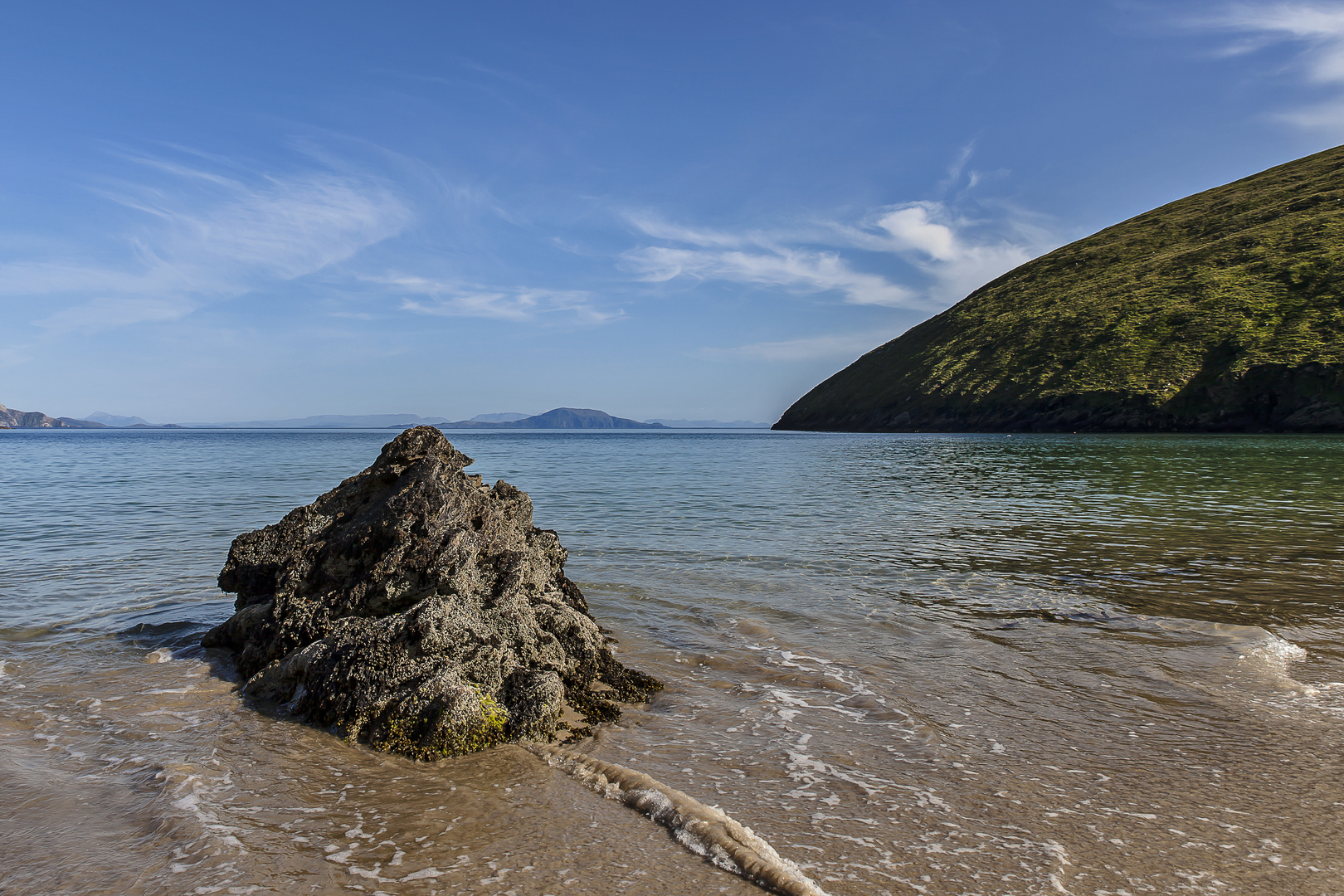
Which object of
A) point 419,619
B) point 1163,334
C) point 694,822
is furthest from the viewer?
point 1163,334

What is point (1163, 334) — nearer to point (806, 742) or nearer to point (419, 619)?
point (806, 742)

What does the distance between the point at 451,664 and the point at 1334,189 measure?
6235 inches

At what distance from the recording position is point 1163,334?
3767 inches

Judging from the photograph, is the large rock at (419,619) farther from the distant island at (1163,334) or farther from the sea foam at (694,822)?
the distant island at (1163,334)

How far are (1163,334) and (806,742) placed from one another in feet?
369

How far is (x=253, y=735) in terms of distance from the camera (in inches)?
256

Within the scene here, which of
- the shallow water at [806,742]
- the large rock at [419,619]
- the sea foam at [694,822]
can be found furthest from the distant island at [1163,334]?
the sea foam at [694,822]

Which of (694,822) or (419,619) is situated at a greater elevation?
(419,619)

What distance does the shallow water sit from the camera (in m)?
4.38

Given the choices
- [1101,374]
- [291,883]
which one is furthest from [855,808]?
[1101,374]

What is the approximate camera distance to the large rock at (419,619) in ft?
21.4

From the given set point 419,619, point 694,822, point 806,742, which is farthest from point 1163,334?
point 694,822

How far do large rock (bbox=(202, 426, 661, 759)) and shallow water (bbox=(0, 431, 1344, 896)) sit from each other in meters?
0.36

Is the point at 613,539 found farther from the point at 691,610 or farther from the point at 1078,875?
the point at 1078,875
